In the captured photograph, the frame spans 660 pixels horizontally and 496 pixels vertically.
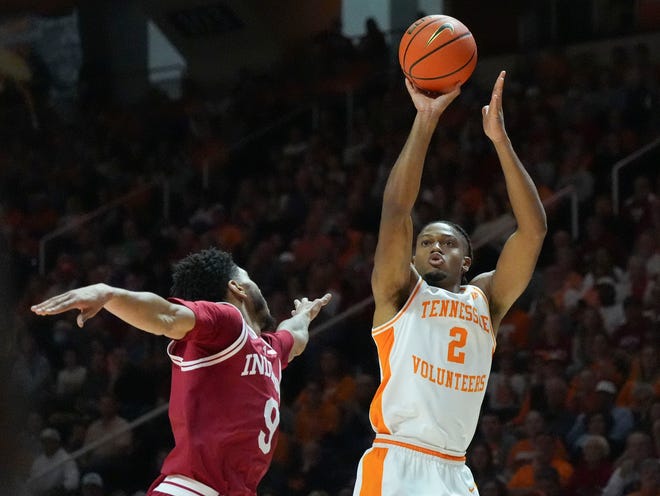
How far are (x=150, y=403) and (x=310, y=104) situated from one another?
4976 millimetres

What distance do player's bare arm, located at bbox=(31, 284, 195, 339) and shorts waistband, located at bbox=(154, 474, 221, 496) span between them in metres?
0.59

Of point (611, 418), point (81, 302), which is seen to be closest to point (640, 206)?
point (611, 418)

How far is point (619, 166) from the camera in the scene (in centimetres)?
1007

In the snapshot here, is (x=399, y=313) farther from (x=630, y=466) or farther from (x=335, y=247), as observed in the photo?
(x=335, y=247)

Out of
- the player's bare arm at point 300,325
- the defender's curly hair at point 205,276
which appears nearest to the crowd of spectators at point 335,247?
the player's bare arm at point 300,325

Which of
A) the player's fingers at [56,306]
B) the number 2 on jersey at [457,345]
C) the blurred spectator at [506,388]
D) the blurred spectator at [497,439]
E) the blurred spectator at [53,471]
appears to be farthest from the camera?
the blurred spectator at [53,471]

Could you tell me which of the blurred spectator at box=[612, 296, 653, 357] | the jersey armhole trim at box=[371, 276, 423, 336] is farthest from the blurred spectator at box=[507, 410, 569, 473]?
the jersey armhole trim at box=[371, 276, 423, 336]

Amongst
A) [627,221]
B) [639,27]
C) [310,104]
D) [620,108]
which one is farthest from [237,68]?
[627,221]

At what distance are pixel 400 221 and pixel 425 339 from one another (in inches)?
18.6

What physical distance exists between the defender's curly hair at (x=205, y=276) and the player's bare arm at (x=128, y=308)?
23.8 inches

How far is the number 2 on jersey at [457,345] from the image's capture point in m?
4.82

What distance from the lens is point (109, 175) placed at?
45.8 feet

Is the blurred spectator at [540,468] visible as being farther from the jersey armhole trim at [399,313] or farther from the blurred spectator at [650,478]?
the jersey armhole trim at [399,313]

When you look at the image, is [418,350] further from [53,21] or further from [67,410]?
[53,21]
